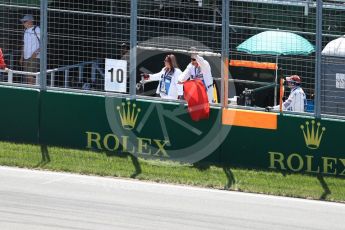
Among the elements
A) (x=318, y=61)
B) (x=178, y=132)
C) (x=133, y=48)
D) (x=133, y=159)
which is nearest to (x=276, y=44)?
(x=318, y=61)

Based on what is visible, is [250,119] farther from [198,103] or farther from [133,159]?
[133,159]

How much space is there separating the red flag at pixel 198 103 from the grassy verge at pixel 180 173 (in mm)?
879

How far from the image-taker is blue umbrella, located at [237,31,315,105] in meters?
15.0

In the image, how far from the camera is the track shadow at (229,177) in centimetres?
1405

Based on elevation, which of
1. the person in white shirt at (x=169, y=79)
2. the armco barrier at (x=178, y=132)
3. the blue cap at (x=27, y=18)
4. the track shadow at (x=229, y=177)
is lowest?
the track shadow at (x=229, y=177)

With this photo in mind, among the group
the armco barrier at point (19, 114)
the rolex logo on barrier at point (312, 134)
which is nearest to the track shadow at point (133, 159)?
the armco barrier at point (19, 114)

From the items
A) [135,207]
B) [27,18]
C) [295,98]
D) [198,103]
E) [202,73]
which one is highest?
[27,18]

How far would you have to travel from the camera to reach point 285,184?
46.4 ft

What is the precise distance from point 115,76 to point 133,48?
0.57 m

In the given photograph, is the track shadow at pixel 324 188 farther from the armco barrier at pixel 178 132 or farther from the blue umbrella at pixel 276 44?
the blue umbrella at pixel 276 44

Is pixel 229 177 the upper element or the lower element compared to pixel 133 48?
lower

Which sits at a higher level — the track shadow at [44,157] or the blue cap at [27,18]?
the blue cap at [27,18]

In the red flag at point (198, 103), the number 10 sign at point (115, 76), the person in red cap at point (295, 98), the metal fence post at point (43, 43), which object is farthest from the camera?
the metal fence post at point (43, 43)

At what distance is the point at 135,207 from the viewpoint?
41.1 feet
